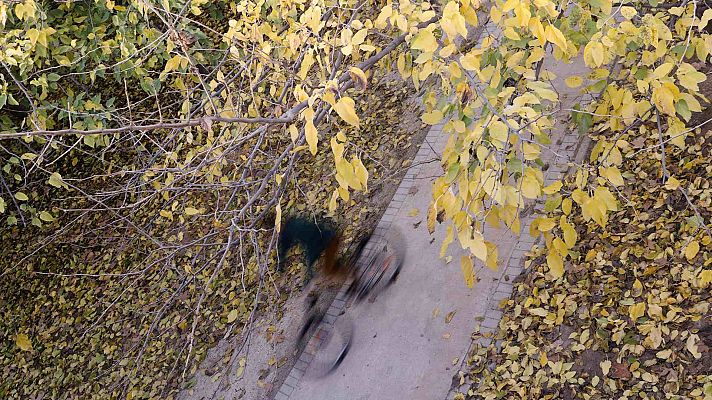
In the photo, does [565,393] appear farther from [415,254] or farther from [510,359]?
[415,254]

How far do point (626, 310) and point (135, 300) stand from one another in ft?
17.5

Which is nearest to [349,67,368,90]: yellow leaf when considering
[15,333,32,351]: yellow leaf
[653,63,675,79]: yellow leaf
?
[653,63,675,79]: yellow leaf

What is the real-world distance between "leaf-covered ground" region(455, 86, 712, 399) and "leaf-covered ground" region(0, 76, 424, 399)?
2.01 m

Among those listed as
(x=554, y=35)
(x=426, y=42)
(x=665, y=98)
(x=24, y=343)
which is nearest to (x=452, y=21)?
(x=426, y=42)

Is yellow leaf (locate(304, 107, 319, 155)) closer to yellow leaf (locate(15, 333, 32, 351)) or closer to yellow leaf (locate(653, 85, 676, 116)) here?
yellow leaf (locate(653, 85, 676, 116))

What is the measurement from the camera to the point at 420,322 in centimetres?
456

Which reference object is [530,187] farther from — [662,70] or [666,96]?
[662,70]

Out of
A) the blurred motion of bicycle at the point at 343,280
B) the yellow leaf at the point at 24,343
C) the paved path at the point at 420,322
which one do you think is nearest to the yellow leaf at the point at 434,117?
the paved path at the point at 420,322

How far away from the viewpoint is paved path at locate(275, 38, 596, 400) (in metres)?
4.26

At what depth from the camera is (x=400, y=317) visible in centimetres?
471

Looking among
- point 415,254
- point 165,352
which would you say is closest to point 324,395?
point 415,254

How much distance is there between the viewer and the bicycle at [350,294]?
4855mm

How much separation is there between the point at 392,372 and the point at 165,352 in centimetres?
283

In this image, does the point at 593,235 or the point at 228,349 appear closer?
the point at 593,235
